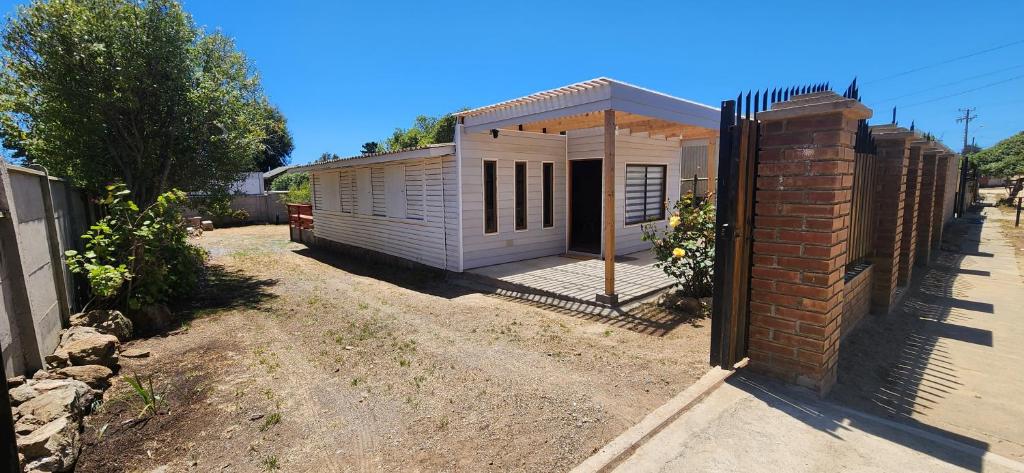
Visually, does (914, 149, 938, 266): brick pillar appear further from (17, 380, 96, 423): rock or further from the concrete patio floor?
(17, 380, 96, 423): rock

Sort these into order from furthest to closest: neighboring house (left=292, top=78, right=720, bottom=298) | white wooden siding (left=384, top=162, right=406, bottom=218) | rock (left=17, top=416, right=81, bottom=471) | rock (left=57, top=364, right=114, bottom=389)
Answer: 1. white wooden siding (left=384, top=162, right=406, bottom=218)
2. neighboring house (left=292, top=78, right=720, bottom=298)
3. rock (left=57, top=364, right=114, bottom=389)
4. rock (left=17, top=416, right=81, bottom=471)

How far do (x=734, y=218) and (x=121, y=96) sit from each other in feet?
27.3

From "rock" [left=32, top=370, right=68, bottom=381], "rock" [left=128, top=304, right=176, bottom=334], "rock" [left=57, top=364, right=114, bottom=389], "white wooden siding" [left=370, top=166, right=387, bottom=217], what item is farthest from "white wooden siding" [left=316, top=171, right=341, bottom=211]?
"rock" [left=32, top=370, right=68, bottom=381]

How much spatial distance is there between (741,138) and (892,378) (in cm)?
230

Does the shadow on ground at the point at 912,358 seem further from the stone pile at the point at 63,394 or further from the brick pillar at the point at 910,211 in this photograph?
the stone pile at the point at 63,394

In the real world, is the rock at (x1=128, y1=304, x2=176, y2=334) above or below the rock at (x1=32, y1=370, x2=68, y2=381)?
below

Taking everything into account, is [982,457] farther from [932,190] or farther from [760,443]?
[932,190]

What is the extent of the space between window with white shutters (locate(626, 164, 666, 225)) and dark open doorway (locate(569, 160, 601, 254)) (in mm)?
694

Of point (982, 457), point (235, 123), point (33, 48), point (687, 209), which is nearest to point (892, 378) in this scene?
point (982, 457)

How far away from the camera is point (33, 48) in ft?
21.3

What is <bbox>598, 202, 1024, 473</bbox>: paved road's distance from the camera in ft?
7.47

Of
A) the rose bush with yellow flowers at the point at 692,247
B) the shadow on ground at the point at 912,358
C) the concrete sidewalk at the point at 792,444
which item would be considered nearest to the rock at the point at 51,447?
the concrete sidewalk at the point at 792,444

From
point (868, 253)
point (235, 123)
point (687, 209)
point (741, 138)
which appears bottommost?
point (868, 253)

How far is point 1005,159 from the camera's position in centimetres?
2722
